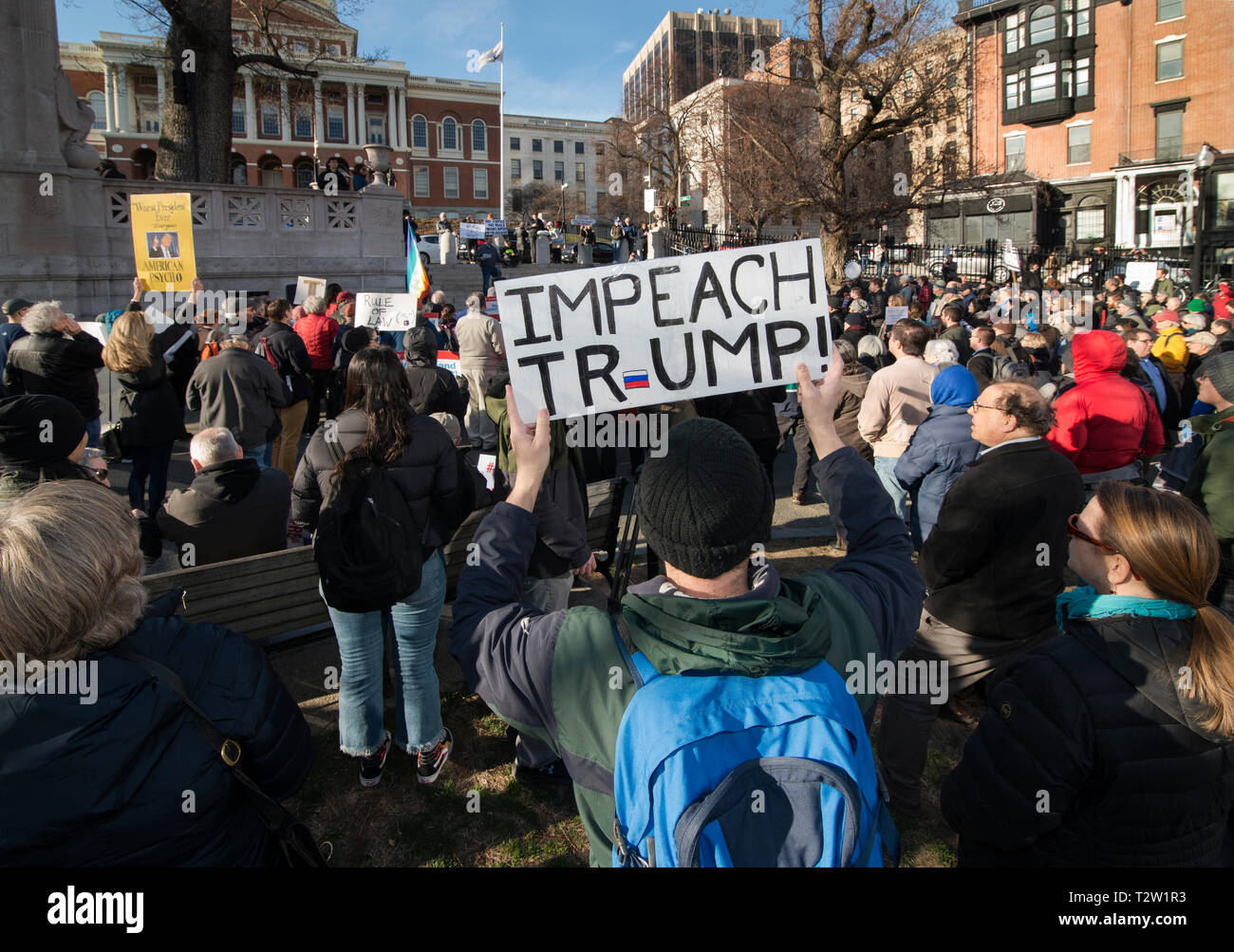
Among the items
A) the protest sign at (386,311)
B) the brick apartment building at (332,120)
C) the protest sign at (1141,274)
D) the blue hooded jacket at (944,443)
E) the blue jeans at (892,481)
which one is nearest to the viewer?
the blue hooded jacket at (944,443)

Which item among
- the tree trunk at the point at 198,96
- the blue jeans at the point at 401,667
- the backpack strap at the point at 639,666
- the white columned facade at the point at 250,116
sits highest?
the white columned facade at the point at 250,116

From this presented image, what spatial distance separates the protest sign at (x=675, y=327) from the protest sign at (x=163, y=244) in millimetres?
7213

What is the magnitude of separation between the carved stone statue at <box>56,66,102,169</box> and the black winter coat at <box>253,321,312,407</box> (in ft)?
28.9

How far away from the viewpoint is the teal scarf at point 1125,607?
1.99m

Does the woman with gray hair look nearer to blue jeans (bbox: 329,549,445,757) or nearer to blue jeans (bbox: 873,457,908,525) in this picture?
blue jeans (bbox: 329,549,445,757)

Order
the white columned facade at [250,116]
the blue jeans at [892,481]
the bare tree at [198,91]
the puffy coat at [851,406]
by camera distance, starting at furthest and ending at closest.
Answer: the white columned facade at [250,116] < the bare tree at [198,91] < the puffy coat at [851,406] < the blue jeans at [892,481]

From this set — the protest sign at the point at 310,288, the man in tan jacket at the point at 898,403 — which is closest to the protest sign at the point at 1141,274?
the man in tan jacket at the point at 898,403

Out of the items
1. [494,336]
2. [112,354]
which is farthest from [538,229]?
[112,354]

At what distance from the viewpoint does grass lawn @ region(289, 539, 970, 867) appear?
3354 millimetres

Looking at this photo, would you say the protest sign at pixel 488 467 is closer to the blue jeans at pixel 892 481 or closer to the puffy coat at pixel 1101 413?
the blue jeans at pixel 892 481

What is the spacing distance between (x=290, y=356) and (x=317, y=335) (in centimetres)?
112

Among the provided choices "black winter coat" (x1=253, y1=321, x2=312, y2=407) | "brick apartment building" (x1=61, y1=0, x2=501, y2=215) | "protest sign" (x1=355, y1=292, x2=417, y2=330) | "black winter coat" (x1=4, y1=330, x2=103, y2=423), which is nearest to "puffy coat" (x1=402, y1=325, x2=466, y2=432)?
"black winter coat" (x1=253, y1=321, x2=312, y2=407)
